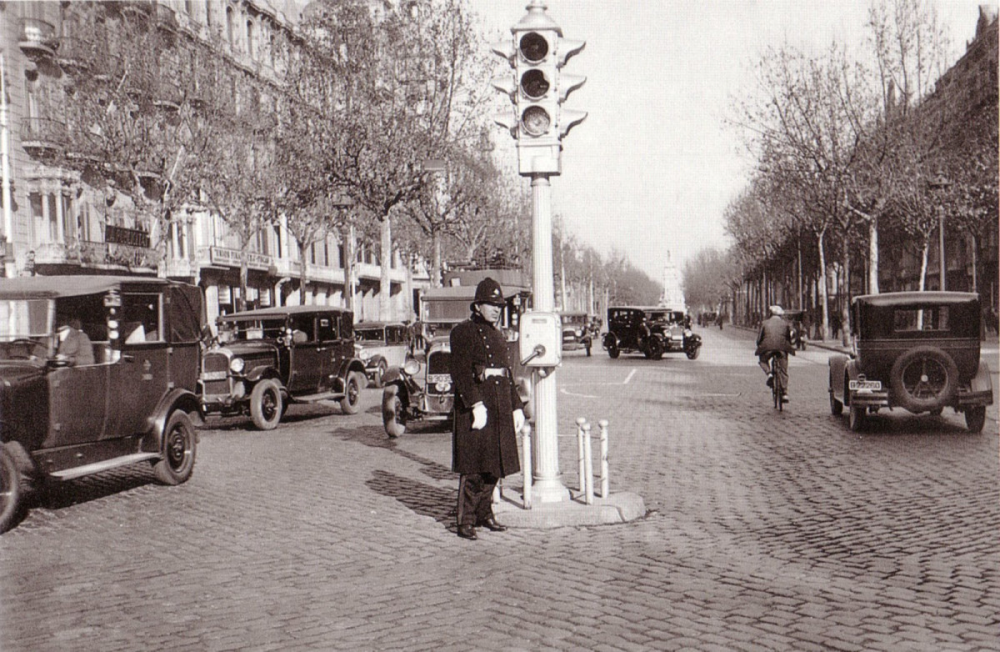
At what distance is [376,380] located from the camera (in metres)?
26.4

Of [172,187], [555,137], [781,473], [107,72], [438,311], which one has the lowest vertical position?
[781,473]

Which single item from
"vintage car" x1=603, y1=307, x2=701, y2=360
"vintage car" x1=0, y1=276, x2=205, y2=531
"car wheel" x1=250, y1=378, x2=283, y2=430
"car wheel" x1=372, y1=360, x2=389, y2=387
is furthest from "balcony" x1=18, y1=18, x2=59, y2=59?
"vintage car" x1=0, y1=276, x2=205, y2=531

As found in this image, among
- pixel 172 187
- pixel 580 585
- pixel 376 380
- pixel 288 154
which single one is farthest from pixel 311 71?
pixel 580 585

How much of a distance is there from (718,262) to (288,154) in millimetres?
108984

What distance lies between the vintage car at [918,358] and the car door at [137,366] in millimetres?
8615

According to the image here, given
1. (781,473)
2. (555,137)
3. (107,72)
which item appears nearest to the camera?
(555,137)

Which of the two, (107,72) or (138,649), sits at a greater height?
(107,72)

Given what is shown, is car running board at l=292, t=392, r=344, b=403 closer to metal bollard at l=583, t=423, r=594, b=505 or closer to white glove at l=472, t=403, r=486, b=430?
metal bollard at l=583, t=423, r=594, b=505

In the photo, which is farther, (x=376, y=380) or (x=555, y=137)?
(x=376, y=380)

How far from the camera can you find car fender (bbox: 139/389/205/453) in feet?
32.8

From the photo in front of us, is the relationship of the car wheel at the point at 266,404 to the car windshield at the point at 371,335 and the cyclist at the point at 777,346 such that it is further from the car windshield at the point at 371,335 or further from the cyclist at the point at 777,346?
the car windshield at the point at 371,335

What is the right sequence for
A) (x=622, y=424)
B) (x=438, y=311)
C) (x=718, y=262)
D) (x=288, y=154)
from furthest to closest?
1. (x=718, y=262)
2. (x=288, y=154)
3. (x=438, y=311)
4. (x=622, y=424)

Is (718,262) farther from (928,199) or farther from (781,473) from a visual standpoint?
(781,473)

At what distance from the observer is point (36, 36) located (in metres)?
30.9
